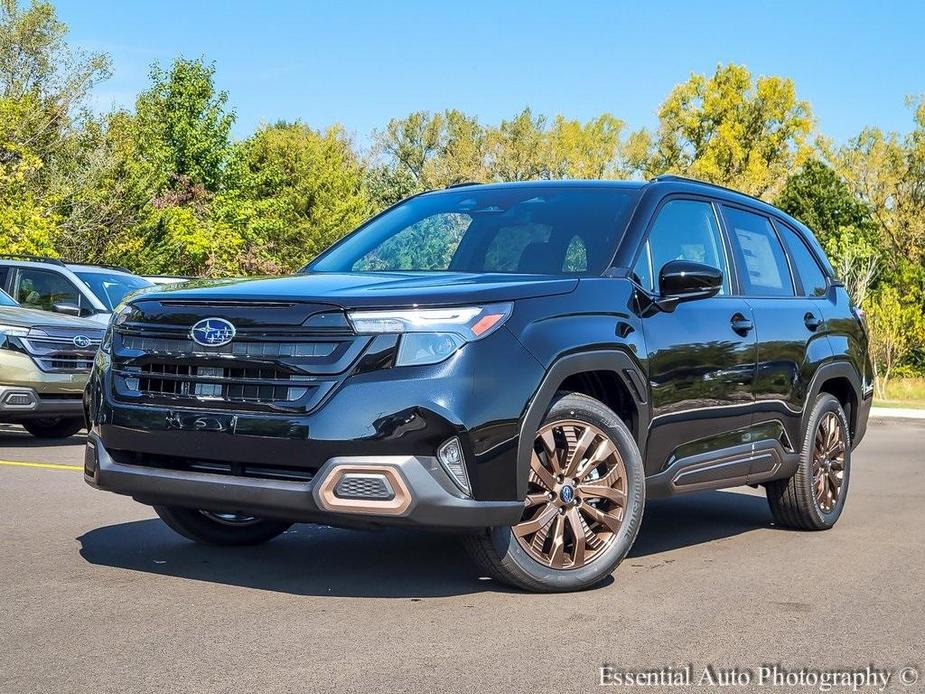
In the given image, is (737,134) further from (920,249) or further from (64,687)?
(64,687)

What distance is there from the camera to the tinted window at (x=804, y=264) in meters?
7.96

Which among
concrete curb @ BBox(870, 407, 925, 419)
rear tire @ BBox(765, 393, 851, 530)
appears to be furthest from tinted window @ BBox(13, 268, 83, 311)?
concrete curb @ BBox(870, 407, 925, 419)

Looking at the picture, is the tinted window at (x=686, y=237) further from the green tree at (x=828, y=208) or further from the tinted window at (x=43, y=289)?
the green tree at (x=828, y=208)

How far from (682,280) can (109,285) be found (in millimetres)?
10885

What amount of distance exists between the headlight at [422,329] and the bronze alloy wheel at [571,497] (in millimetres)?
608

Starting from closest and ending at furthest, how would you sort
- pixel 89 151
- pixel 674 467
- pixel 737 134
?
pixel 674 467, pixel 89 151, pixel 737 134

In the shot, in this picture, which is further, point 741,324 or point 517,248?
point 741,324

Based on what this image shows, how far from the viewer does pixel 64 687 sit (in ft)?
13.1

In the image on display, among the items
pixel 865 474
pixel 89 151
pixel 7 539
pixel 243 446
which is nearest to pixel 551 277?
pixel 243 446

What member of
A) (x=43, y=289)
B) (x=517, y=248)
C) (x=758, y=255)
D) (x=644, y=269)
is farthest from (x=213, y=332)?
(x=43, y=289)

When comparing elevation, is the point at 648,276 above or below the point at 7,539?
above

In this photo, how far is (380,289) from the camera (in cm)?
525

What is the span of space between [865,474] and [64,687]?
30.4 ft

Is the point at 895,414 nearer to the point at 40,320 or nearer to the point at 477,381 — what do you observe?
the point at 40,320
